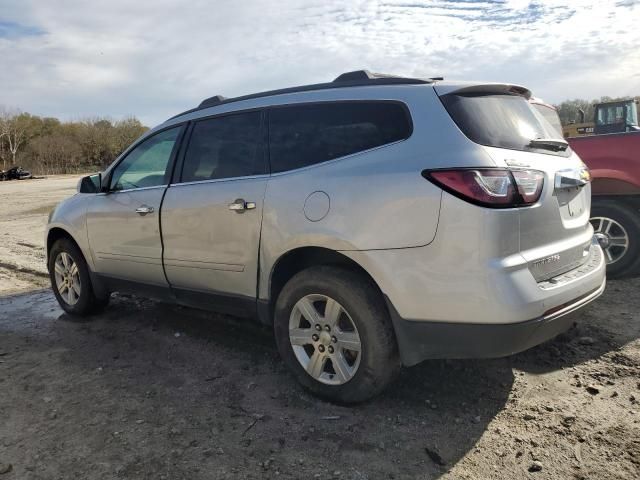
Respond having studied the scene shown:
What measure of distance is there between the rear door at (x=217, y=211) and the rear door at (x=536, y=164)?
1.38 m

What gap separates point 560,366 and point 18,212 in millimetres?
19429

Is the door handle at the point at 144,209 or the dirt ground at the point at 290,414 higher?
the door handle at the point at 144,209

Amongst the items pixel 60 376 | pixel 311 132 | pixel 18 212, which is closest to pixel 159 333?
pixel 60 376

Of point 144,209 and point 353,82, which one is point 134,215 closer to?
point 144,209

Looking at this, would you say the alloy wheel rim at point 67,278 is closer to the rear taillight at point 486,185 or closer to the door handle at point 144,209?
the door handle at point 144,209

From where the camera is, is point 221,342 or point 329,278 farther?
point 221,342

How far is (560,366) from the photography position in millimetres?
3623

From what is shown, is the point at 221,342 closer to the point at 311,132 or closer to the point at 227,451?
the point at 227,451

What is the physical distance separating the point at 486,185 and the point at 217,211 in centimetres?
185

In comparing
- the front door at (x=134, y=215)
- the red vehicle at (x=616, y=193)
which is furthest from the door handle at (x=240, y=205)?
the red vehicle at (x=616, y=193)

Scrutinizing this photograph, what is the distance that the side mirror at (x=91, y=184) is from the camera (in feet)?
16.1

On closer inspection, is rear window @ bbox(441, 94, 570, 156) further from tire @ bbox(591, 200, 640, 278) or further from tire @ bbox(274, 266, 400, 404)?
tire @ bbox(591, 200, 640, 278)

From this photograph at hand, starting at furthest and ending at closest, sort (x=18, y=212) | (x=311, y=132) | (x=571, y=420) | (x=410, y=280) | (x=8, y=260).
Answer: (x=18, y=212), (x=8, y=260), (x=311, y=132), (x=571, y=420), (x=410, y=280)

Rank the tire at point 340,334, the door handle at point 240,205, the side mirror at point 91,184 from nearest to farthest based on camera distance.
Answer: the tire at point 340,334, the door handle at point 240,205, the side mirror at point 91,184
